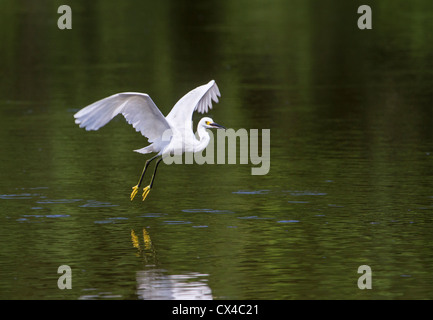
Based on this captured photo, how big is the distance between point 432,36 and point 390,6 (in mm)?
14863

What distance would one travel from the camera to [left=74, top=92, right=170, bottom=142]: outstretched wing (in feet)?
49.0

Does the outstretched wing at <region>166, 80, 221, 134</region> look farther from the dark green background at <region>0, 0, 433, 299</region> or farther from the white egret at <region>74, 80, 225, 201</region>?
the dark green background at <region>0, 0, 433, 299</region>

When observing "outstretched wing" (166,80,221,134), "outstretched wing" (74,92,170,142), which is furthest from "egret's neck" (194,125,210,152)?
"outstretched wing" (74,92,170,142)

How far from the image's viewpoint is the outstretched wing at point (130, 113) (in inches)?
588

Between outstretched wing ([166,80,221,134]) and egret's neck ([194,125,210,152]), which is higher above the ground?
outstretched wing ([166,80,221,134])

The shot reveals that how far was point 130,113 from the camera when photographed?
52.3ft

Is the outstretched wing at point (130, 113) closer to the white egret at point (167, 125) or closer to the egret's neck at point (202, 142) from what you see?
the white egret at point (167, 125)

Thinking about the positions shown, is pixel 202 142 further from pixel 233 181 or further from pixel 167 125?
pixel 233 181

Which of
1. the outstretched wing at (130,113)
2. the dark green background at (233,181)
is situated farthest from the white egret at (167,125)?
the dark green background at (233,181)

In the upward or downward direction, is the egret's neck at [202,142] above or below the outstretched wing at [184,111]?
below

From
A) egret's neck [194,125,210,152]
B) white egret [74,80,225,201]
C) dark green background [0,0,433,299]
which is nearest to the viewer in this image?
dark green background [0,0,433,299]

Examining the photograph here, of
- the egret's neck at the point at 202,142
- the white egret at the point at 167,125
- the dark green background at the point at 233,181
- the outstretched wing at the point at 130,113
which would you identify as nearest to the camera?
the dark green background at the point at 233,181
